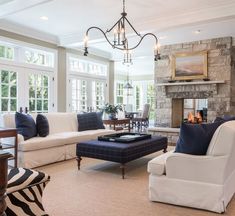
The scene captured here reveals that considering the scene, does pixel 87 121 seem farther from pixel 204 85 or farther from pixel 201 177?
pixel 201 177

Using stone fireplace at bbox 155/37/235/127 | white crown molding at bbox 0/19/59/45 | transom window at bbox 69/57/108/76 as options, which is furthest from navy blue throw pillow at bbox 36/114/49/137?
stone fireplace at bbox 155/37/235/127

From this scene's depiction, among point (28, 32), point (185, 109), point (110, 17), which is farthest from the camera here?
point (185, 109)

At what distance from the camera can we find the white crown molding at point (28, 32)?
579cm

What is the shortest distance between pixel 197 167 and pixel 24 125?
3.16m

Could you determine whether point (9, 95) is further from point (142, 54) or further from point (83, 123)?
point (142, 54)

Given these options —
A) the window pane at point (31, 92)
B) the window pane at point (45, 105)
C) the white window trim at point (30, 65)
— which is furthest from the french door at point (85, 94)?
the window pane at point (31, 92)

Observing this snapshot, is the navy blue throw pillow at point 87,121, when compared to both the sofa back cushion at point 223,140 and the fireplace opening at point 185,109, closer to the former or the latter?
the fireplace opening at point 185,109

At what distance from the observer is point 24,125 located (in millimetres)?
4609

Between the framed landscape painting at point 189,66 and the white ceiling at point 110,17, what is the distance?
0.50 m

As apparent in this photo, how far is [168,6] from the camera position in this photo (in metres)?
4.75

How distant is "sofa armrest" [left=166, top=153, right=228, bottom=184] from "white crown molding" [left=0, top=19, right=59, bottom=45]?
192 inches

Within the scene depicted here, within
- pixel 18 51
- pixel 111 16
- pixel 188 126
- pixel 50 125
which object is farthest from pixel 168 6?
pixel 18 51

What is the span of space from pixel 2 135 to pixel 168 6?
3.63 metres

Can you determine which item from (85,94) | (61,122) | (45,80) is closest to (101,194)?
(61,122)
